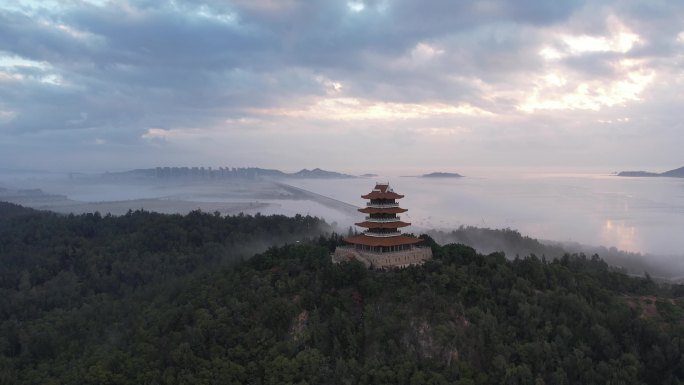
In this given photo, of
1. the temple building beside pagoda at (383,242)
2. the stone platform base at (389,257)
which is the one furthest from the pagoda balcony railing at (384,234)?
the stone platform base at (389,257)

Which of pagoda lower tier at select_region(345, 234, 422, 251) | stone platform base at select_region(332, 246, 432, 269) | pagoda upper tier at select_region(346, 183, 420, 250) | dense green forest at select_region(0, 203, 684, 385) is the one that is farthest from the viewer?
pagoda upper tier at select_region(346, 183, 420, 250)

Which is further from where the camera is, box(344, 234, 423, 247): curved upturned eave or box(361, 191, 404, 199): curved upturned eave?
box(361, 191, 404, 199): curved upturned eave

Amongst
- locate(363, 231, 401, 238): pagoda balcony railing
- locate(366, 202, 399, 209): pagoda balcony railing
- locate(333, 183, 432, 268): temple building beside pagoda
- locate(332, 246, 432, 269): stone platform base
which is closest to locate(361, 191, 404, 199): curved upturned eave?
locate(333, 183, 432, 268): temple building beside pagoda

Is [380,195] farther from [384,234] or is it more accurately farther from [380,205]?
[384,234]

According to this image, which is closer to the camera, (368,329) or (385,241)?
(368,329)

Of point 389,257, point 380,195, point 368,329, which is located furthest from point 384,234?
point 368,329

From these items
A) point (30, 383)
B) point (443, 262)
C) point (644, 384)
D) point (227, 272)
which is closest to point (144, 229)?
point (227, 272)

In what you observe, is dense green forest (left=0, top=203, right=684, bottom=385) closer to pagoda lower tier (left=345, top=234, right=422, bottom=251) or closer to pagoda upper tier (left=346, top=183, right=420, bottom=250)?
pagoda lower tier (left=345, top=234, right=422, bottom=251)
